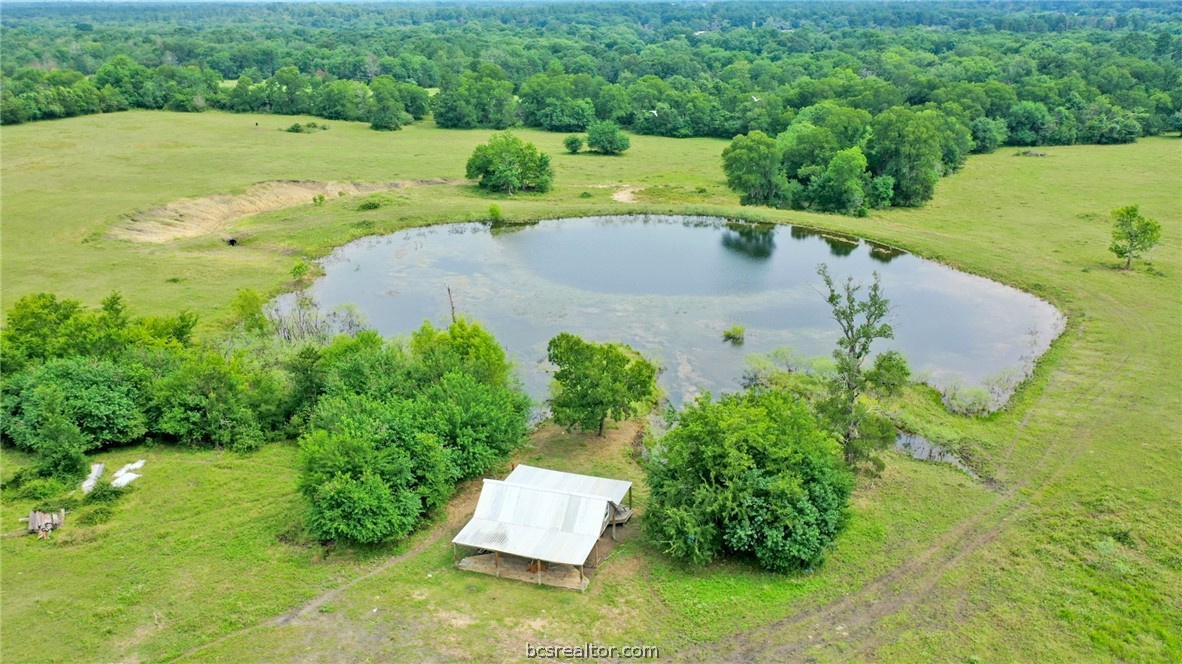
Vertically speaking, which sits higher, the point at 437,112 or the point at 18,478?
the point at 437,112

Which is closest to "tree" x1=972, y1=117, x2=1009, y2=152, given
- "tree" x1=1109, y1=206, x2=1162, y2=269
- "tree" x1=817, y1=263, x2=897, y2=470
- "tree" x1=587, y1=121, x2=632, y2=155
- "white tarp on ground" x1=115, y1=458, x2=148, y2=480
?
"tree" x1=587, y1=121, x2=632, y2=155

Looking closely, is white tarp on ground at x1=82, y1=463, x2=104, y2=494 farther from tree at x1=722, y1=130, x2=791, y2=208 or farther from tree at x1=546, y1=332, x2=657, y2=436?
tree at x1=722, y1=130, x2=791, y2=208

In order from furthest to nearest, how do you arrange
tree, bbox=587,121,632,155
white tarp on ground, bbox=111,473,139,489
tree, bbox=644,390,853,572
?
tree, bbox=587,121,632,155
white tarp on ground, bbox=111,473,139,489
tree, bbox=644,390,853,572

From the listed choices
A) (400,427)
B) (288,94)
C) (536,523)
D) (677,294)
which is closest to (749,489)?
(536,523)

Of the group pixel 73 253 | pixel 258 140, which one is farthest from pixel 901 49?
pixel 73 253

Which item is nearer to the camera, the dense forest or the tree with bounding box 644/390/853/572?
the tree with bounding box 644/390/853/572

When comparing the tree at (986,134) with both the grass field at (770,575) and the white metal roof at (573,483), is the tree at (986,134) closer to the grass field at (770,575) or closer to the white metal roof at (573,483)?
the grass field at (770,575)

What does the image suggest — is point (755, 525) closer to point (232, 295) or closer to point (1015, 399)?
point (1015, 399)

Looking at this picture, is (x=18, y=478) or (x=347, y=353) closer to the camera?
(x=18, y=478)
